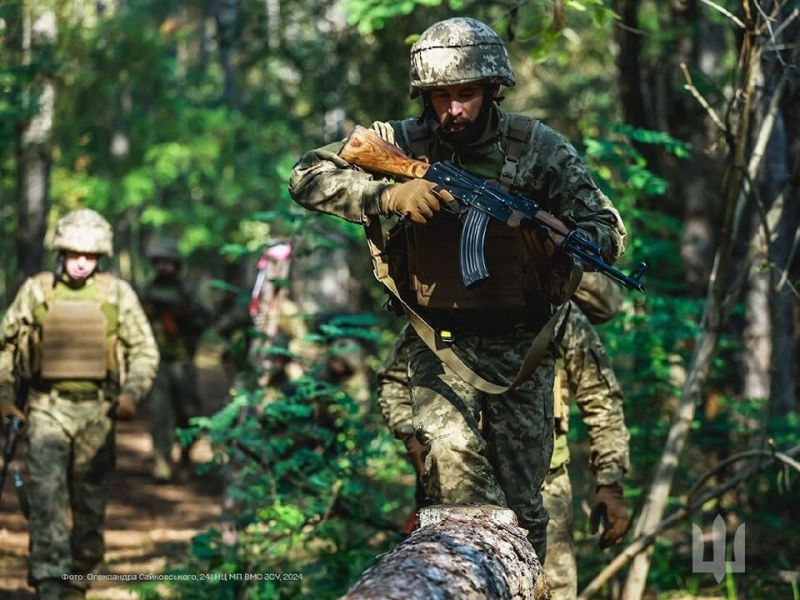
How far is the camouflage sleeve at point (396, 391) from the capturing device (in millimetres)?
5863

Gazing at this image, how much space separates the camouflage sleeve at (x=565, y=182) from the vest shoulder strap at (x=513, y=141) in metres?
0.03

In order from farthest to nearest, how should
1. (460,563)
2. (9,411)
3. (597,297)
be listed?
1. (9,411)
2. (597,297)
3. (460,563)

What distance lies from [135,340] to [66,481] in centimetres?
96

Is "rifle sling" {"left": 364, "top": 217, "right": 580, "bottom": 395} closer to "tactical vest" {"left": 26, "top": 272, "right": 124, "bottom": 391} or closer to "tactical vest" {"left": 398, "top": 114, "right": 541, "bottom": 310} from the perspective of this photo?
"tactical vest" {"left": 398, "top": 114, "right": 541, "bottom": 310}

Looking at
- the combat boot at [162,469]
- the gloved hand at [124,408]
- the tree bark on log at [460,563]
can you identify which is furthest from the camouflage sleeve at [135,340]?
the combat boot at [162,469]

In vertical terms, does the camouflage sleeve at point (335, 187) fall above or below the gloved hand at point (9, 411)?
above

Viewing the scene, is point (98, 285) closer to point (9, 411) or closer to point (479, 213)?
point (9, 411)

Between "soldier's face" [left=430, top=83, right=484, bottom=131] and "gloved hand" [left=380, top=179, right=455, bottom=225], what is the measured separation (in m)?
0.37

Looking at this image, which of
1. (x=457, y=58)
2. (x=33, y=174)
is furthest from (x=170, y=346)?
(x=457, y=58)

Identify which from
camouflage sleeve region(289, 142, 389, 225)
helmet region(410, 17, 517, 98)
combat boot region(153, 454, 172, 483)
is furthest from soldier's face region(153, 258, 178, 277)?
helmet region(410, 17, 517, 98)

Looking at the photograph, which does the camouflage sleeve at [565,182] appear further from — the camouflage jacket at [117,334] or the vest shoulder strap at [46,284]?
the vest shoulder strap at [46,284]

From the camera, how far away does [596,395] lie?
622 cm

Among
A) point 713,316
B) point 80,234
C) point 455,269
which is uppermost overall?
point 80,234

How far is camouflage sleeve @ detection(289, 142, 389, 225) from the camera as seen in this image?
5098 mm
